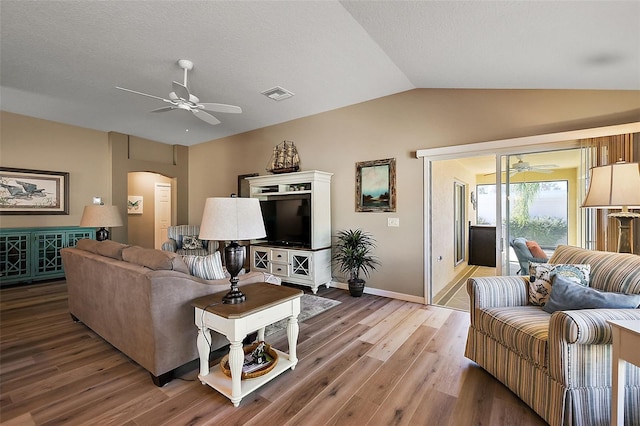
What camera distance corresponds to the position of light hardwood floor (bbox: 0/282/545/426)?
167cm

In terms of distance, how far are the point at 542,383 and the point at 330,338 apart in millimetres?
1620

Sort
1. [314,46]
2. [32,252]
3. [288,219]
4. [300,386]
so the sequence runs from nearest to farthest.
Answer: [300,386], [314,46], [288,219], [32,252]

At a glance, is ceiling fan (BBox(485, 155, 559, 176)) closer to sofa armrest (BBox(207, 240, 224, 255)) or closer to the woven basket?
the woven basket

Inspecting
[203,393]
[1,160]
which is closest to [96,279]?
[203,393]

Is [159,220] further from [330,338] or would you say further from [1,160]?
[330,338]

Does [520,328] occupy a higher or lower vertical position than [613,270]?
lower

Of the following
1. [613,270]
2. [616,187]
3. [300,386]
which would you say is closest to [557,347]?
[613,270]

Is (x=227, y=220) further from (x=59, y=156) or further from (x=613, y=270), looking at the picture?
(x=59, y=156)

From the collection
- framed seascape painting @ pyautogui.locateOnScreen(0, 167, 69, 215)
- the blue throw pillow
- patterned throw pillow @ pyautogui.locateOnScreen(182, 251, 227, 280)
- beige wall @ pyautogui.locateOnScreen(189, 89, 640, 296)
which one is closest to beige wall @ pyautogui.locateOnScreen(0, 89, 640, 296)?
beige wall @ pyautogui.locateOnScreen(189, 89, 640, 296)

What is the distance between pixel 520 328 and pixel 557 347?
0.86 feet

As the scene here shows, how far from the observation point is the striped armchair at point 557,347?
1.47m

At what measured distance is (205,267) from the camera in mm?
2297

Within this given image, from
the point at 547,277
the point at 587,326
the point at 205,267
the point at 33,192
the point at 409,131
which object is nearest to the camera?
the point at 587,326

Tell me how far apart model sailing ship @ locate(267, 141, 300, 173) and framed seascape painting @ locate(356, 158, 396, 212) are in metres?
1.24
